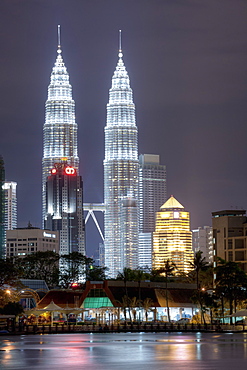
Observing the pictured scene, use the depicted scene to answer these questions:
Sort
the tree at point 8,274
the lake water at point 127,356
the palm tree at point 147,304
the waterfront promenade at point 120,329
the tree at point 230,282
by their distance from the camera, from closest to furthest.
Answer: the lake water at point 127,356, the waterfront promenade at point 120,329, the tree at point 8,274, the tree at point 230,282, the palm tree at point 147,304

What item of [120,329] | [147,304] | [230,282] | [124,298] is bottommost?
[120,329]

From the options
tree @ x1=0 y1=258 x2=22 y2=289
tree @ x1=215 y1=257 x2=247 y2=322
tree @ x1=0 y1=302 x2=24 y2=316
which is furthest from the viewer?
tree @ x1=215 y1=257 x2=247 y2=322

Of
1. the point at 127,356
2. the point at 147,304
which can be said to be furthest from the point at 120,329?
the point at 127,356

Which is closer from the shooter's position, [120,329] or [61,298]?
[120,329]

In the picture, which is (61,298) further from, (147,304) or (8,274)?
(8,274)

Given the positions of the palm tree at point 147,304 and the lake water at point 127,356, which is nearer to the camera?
A: the lake water at point 127,356

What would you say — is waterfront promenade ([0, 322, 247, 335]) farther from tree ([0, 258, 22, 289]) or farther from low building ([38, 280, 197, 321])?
low building ([38, 280, 197, 321])

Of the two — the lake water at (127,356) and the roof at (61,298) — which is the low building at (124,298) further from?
the lake water at (127,356)

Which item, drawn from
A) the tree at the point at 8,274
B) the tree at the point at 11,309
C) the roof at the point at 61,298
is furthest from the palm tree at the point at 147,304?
the tree at the point at 11,309

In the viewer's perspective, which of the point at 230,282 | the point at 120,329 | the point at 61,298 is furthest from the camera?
the point at 61,298

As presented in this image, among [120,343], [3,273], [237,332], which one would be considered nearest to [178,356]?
[120,343]

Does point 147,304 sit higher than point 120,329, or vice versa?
point 147,304

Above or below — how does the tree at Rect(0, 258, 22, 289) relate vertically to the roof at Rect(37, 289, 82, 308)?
above

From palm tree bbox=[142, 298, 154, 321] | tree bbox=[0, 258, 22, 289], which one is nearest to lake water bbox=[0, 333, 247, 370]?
tree bbox=[0, 258, 22, 289]
